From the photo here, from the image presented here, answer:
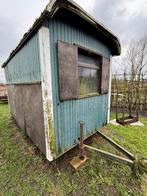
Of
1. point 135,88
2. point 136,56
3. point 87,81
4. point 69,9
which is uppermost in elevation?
point 136,56

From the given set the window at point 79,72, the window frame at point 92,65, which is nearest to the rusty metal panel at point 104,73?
the window at point 79,72

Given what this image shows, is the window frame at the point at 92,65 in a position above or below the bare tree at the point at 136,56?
below

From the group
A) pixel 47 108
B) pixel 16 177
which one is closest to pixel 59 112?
pixel 47 108

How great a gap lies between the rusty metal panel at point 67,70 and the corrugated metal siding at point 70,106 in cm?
10

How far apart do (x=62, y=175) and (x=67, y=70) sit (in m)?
2.29

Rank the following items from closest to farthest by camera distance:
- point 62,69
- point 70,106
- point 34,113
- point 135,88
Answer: point 62,69 < point 70,106 < point 34,113 < point 135,88

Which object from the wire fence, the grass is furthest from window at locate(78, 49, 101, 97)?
the wire fence

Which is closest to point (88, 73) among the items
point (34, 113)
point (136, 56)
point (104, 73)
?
point (104, 73)

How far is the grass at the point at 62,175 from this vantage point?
6.63 feet

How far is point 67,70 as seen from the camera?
2.34 meters

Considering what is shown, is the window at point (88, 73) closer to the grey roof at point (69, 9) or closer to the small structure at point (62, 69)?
the small structure at point (62, 69)

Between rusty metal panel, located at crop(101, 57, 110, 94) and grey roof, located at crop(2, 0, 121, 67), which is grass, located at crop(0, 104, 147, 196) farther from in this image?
grey roof, located at crop(2, 0, 121, 67)

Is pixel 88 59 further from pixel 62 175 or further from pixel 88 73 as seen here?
pixel 62 175

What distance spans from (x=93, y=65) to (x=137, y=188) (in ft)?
10.2
